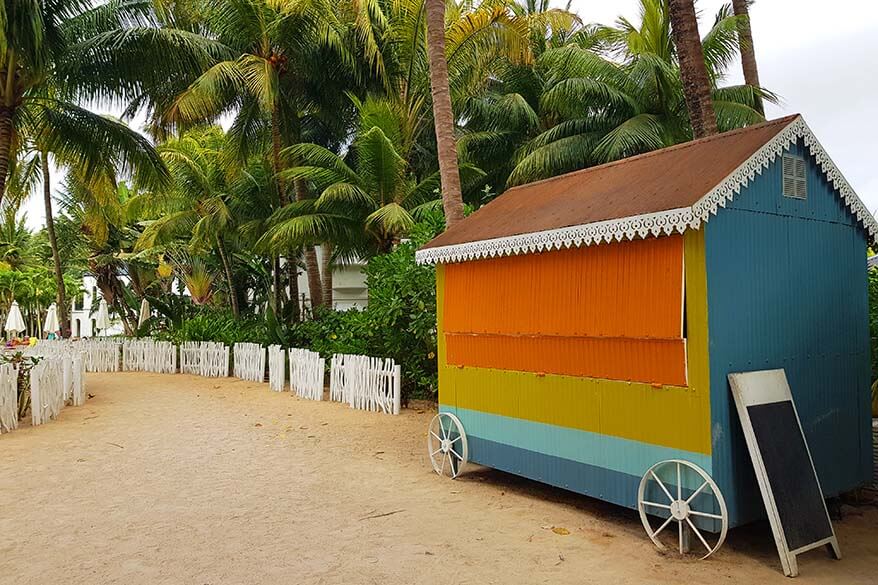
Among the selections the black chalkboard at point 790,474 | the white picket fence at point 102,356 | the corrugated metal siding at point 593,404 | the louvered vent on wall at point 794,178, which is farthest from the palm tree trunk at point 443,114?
the white picket fence at point 102,356

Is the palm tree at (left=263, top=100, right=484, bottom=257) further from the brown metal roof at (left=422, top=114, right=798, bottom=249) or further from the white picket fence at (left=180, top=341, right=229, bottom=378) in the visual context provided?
the brown metal roof at (left=422, top=114, right=798, bottom=249)

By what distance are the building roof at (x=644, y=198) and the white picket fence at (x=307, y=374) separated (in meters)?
6.42

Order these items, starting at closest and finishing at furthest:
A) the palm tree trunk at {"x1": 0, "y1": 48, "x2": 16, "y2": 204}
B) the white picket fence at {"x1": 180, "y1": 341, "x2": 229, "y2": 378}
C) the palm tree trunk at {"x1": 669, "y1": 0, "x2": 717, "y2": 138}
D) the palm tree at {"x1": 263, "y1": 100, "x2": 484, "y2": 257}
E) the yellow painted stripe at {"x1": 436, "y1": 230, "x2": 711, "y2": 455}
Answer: the yellow painted stripe at {"x1": 436, "y1": 230, "x2": 711, "y2": 455} < the palm tree trunk at {"x1": 669, "y1": 0, "x2": 717, "y2": 138} < the palm tree trunk at {"x1": 0, "y1": 48, "x2": 16, "y2": 204} < the palm tree at {"x1": 263, "y1": 100, "x2": 484, "y2": 257} < the white picket fence at {"x1": 180, "y1": 341, "x2": 229, "y2": 378}

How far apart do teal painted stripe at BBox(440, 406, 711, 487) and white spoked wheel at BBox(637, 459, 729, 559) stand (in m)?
0.09

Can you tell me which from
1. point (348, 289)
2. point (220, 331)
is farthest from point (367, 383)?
point (348, 289)

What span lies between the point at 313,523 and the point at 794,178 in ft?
16.6

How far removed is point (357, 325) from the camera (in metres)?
12.9

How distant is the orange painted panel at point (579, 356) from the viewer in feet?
16.4

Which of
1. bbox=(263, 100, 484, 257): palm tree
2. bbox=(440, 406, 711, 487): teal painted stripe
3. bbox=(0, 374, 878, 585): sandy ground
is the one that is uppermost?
bbox=(263, 100, 484, 257): palm tree

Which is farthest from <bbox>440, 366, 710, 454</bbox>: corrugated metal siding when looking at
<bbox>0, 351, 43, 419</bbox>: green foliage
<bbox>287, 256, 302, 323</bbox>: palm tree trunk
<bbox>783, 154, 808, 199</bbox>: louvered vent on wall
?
<bbox>287, 256, 302, 323</bbox>: palm tree trunk

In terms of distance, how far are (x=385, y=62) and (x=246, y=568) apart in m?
13.9

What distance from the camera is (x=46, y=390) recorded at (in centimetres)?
1088

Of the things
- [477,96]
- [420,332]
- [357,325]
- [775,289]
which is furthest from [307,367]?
[477,96]

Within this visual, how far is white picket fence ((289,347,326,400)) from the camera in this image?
12.8m
